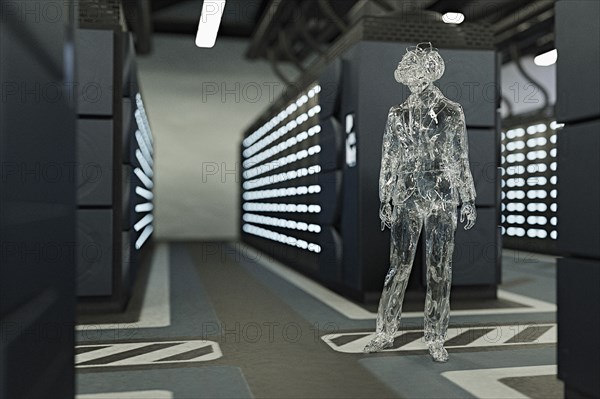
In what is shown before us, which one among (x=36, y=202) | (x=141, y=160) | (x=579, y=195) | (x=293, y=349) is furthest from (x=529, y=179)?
(x=36, y=202)

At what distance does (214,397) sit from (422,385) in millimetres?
1053

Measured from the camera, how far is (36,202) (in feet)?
6.66

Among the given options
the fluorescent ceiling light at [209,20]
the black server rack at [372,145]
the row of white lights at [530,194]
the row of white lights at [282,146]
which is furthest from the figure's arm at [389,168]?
the row of white lights at [530,194]

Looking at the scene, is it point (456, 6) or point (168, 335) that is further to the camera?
point (456, 6)

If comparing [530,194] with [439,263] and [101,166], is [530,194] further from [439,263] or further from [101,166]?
[101,166]

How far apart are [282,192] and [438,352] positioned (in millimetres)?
5409

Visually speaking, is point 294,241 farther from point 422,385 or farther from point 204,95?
point 204,95

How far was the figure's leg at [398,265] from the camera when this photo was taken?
407 cm

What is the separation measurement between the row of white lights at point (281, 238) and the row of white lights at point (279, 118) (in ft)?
5.31

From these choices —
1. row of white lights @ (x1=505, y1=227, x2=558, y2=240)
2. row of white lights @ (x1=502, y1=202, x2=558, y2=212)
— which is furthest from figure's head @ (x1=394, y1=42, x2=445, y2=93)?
row of white lights @ (x1=502, y1=202, x2=558, y2=212)

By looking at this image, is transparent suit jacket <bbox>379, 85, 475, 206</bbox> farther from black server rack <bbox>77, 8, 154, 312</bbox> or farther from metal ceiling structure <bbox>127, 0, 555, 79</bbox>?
metal ceiling structure <bbox>127, 0, 555, 79</bbox>

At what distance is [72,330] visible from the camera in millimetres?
2549

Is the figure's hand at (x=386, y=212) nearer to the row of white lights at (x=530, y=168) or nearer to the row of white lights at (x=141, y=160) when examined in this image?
the row of white lights at (x=141, y=160)

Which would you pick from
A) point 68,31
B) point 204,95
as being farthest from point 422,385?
point 204,95
